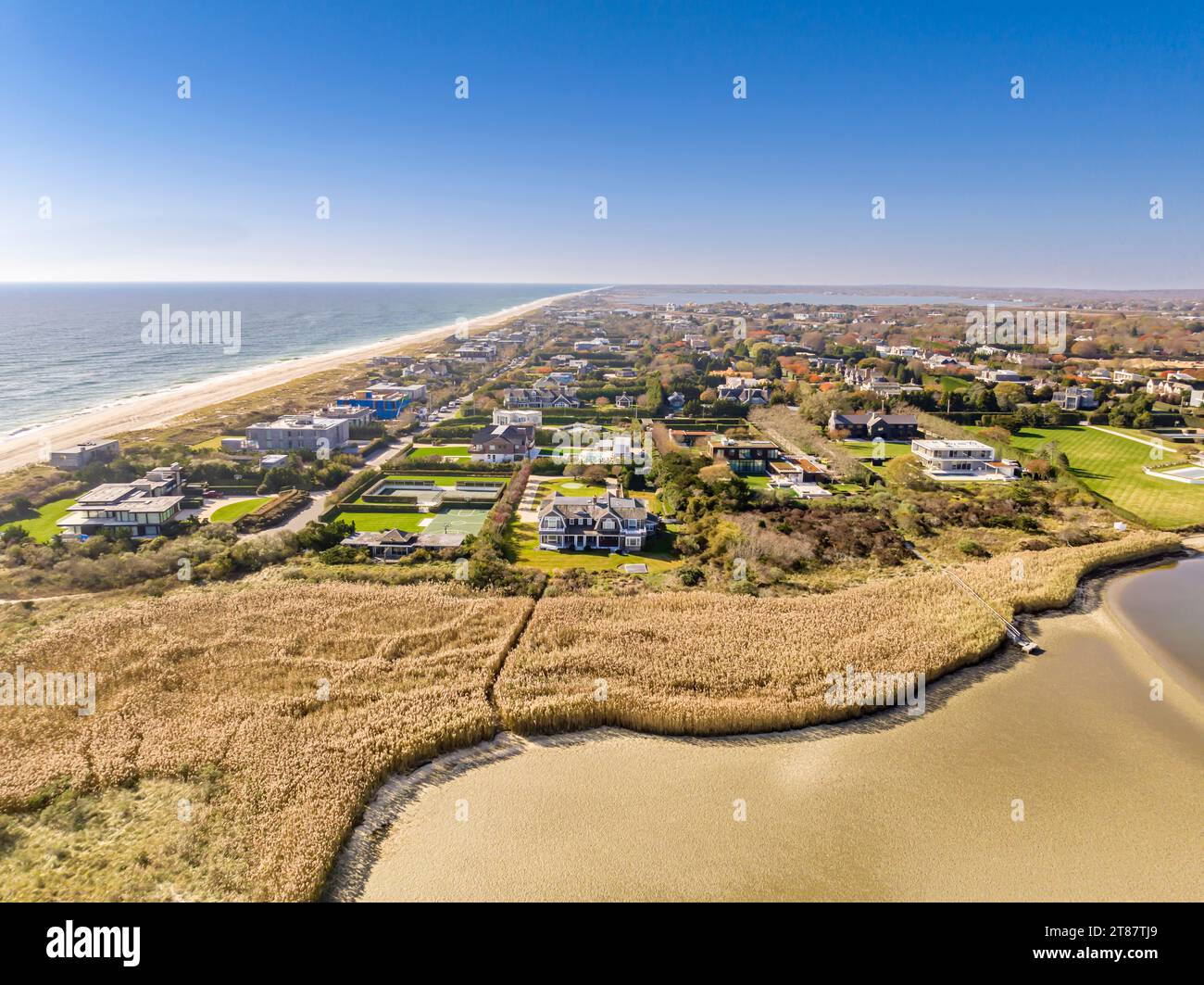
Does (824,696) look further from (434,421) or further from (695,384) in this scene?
(695,384)

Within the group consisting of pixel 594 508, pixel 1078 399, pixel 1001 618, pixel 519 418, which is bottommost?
pixel 1001 618

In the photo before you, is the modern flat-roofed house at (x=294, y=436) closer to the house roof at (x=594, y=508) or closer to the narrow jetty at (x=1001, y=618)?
the house roof at (x=594, y=508)

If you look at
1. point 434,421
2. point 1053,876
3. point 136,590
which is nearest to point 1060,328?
point 434,421

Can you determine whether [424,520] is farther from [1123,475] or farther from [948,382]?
[948,382]

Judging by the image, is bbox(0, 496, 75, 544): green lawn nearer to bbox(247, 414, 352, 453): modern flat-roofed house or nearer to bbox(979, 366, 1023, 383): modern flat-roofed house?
bbox(247, 414, 352, 453): modern flat-roofed house
